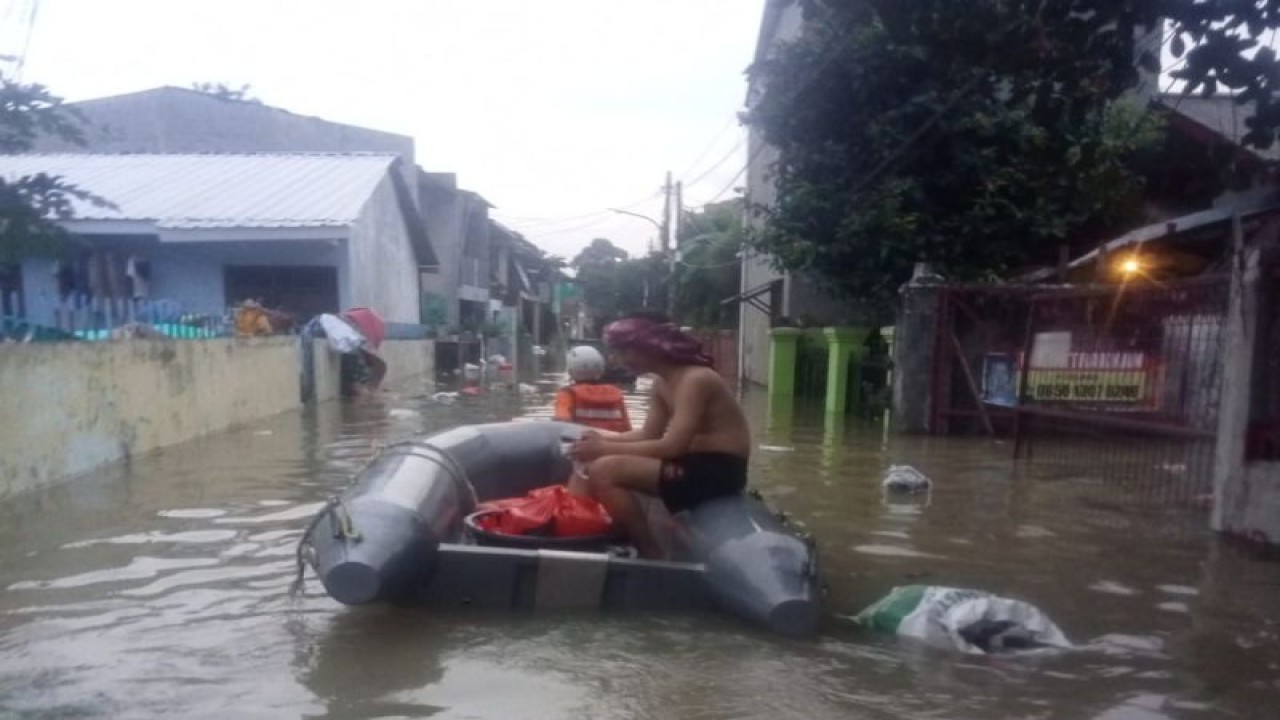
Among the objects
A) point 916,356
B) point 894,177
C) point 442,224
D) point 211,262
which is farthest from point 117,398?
point 442,224

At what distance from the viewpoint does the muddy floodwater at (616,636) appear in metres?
3.99

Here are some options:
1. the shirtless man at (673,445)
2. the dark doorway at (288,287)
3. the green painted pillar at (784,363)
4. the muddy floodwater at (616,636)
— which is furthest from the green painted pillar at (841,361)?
the shirtless man at (673,445)

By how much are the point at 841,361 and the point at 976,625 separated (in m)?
11.2

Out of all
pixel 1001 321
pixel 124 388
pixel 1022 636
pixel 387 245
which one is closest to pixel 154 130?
pixel 387 245

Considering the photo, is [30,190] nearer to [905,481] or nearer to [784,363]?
[905,481]

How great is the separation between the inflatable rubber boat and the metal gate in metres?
3.57

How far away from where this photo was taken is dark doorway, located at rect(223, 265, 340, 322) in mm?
19234

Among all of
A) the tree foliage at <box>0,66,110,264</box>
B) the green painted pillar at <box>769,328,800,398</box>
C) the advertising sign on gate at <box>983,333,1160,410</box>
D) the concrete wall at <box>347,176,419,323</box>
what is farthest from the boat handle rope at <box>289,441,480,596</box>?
the green painted pillar at <box>769,328,800,398</box>

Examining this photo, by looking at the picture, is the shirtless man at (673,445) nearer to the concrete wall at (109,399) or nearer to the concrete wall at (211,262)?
the concrete wall at (109,399)

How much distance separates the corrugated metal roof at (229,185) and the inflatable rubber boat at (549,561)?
12.1 metres

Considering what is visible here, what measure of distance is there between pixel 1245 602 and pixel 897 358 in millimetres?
7464

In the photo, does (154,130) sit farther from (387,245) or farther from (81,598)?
(81,598)

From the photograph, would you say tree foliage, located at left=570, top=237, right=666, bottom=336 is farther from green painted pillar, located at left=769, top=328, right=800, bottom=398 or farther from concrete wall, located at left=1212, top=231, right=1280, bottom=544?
concrete wall, located at left=1212, top=231, right=1280, bottom=544

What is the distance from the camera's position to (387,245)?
74.7 feet
